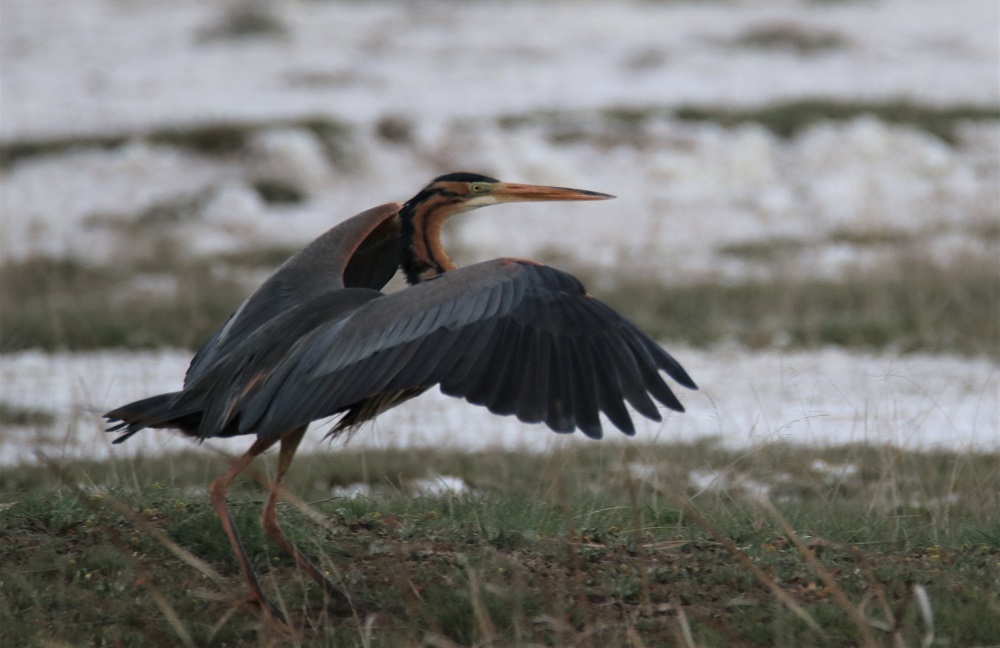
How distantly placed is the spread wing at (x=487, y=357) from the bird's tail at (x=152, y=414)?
0.26 metres

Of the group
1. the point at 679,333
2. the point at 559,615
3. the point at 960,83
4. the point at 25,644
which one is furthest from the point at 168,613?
the point at 960,83

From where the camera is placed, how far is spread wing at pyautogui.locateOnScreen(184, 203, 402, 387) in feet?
17.6

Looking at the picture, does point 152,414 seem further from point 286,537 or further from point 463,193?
point 463,193

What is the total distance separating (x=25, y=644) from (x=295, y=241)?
37.4 ft

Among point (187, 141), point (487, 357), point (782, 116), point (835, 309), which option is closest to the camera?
point (487, 357)

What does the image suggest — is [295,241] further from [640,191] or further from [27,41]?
[27,41]

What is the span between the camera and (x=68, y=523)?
17.1 feet

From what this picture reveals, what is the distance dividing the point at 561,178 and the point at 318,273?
11.9 meters

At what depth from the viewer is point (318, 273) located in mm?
5594

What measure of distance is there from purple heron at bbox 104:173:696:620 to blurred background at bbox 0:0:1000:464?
1546 millimetres

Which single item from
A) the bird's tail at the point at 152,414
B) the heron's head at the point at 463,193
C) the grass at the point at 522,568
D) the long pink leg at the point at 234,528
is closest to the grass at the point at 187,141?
the grass at the point at 522,568

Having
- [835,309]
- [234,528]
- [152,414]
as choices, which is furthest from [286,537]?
[835,309]

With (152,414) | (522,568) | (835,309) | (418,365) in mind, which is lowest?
(522,568)

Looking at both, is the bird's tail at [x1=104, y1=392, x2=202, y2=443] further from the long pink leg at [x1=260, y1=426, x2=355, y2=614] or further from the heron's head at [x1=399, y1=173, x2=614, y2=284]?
the heron's head at [x1=399, y1=173, x2=614, y2=284]
